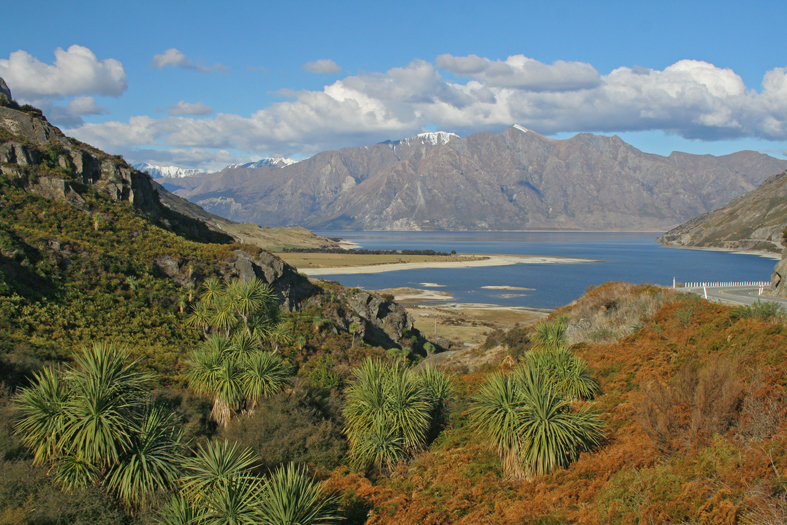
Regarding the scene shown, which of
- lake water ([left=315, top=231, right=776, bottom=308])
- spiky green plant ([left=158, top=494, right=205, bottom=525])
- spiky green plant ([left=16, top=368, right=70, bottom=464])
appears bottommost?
lake water ([left=315, top=231, right=776, bottom=308])

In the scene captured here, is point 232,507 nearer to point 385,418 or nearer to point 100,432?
point 100,432

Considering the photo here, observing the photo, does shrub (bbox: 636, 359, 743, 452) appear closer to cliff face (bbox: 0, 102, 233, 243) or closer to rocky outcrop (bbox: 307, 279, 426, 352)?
rocky outcrop (bbox: 307, 279, 426, 352)

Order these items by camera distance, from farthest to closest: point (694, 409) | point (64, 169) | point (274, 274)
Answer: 1. point (64, 169)
2. point (274, 274)
3. point (694, 409)

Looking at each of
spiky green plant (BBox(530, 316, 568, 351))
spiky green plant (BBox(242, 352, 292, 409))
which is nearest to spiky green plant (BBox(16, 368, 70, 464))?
spiky green plant (BBox(242, 352, 292, 409))

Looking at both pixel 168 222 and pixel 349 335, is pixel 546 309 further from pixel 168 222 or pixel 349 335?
pixel 168 222

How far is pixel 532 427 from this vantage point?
11688mm

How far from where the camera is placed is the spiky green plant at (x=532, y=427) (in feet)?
37.8

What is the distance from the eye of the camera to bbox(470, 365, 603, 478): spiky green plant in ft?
37.8

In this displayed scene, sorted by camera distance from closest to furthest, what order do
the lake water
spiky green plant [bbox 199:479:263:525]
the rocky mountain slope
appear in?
spiky green plant [bbox 199:479:263:525], the rocky mountain slope, the lake water

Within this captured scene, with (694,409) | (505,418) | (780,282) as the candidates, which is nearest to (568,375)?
(505,418)

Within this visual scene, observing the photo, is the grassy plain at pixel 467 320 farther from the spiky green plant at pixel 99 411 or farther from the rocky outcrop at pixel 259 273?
the spiky green plant at pixel 99 411

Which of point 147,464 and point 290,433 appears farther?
point 290,433

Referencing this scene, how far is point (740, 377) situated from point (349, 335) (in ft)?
96.8

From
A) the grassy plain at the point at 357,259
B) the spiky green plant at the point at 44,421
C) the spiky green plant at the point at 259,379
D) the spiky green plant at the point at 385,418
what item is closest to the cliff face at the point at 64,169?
the spiky green plant at the point at 259,379
